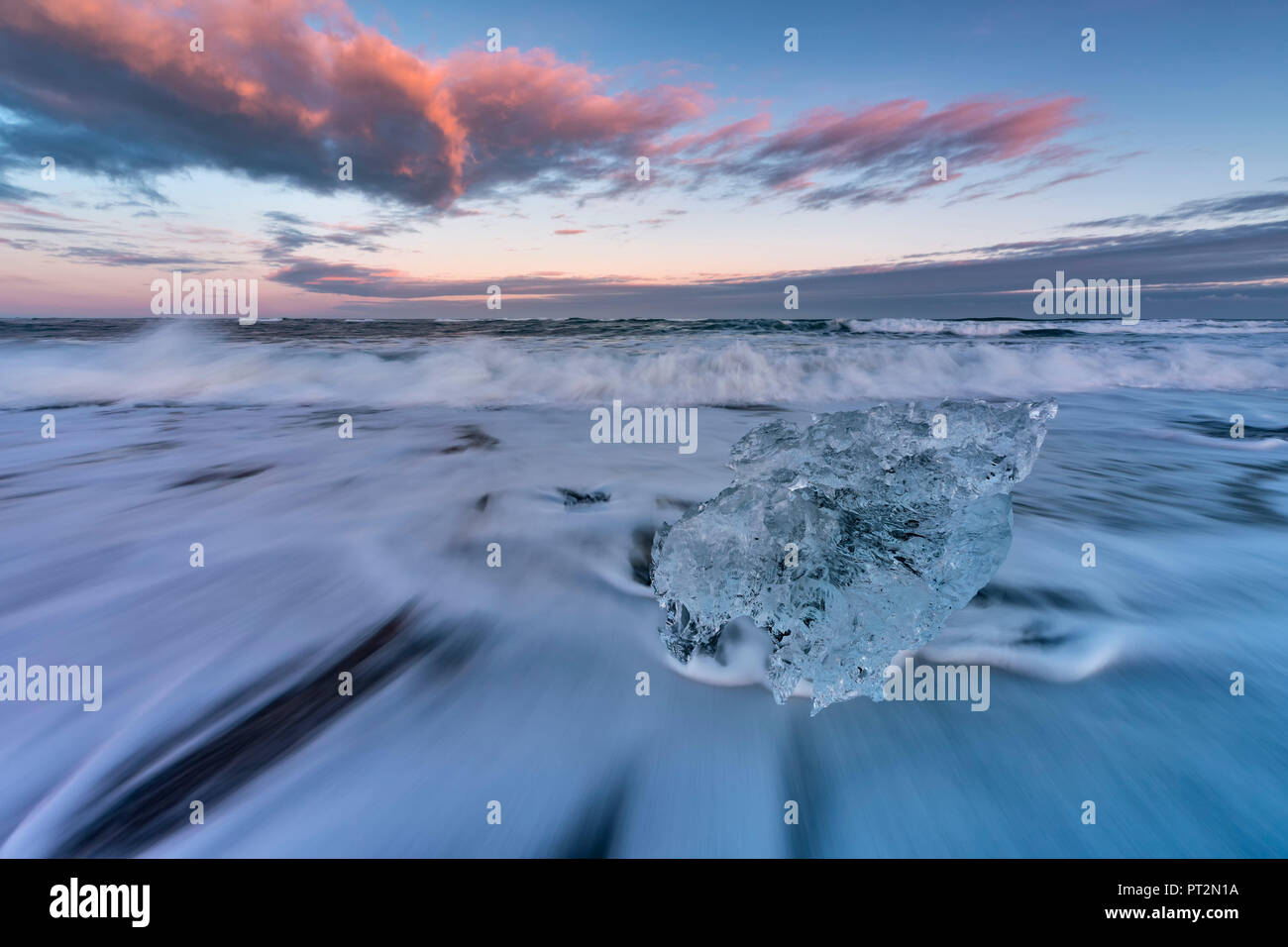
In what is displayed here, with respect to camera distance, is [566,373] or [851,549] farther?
[566,373]

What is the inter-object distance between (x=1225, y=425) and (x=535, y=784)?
34.7 ft

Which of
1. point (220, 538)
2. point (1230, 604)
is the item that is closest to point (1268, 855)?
point (1230, 604)

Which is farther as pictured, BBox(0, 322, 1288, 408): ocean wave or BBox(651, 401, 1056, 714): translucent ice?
BBox(0, 322, 1288, 408): ocean wave

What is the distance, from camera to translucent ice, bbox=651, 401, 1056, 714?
1901mm

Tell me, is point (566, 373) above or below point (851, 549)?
above

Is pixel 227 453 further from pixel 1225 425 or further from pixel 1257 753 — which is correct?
pixel 1225 425

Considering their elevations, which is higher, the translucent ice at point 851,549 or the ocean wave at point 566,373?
the ocean wave at point 566,373

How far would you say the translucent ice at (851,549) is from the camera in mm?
1901

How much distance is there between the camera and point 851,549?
204 centimetres

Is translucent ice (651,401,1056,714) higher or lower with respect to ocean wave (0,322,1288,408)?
lower

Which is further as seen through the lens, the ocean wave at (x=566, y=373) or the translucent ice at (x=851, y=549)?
the ocean wave at (x=566, y=373)

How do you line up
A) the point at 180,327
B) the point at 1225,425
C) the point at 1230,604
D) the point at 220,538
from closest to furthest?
the point at 1230,604 < the point at 220,538 < the point at 1225,425 < the point at 180,327
